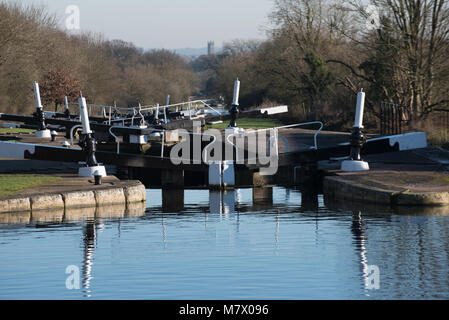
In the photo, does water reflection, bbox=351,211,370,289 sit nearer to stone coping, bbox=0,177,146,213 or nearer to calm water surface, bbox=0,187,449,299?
calm water surface, bbox=0,187,449,299

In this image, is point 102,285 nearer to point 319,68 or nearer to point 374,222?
point 374,222

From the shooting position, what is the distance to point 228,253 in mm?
11672

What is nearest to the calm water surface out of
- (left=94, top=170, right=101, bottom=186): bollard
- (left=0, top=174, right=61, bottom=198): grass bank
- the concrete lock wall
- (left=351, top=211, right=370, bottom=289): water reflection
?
(left=351, top=211, right=370, bottom=289): water reflection

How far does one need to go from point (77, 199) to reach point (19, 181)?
2534mm

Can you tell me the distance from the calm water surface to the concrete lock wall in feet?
0.93

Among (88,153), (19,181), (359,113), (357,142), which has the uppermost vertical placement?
(359,113)

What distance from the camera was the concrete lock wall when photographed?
15.5 meters

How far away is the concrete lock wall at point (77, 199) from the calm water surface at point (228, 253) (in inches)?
11.1

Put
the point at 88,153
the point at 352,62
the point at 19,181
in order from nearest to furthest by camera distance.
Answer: the point at 19,181, the point at 88,153, the point at 352,62

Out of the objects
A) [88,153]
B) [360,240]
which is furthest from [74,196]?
[360,240]

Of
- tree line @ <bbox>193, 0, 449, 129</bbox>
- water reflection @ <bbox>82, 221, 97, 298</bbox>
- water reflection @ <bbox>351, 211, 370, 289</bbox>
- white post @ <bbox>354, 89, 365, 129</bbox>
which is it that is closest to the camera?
water reflection @ <bbox>82, 221, 97, 298</bbox>

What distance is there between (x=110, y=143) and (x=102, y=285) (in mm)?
19369

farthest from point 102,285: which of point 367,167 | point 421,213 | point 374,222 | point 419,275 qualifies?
point 367,167

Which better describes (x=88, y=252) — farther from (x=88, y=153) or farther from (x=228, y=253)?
(x=88, y=153)
